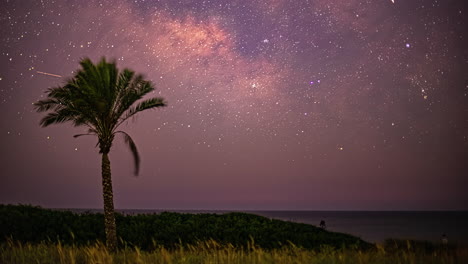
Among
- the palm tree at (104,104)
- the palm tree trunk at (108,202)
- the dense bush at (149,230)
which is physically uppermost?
the palm tree at (104,104)

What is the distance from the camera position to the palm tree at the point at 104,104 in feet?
58.9

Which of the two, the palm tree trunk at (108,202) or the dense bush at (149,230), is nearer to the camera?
the palm tree trunk at (108,202)

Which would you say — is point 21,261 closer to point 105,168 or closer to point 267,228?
point 105,168

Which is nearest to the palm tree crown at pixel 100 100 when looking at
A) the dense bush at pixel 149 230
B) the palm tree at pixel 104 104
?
the palm tree at pixel 104 104

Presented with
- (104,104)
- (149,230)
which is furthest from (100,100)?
(149,230)

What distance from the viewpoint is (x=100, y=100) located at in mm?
17500

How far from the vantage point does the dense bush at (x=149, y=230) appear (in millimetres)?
21328

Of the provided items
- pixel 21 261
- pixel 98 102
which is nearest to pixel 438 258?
pixel 21 261

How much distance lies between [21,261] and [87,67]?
35.0 feet

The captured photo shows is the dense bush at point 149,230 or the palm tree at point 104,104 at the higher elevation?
the palm tree at point 104,104

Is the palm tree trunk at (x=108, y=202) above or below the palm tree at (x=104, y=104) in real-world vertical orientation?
below

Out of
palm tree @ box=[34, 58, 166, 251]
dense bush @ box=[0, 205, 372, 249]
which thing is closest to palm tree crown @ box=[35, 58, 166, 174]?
palm tree @ box=[34, 58, 166, 251]

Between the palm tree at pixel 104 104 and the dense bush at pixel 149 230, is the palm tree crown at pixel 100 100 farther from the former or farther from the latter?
the dense bush at pixel 149 230

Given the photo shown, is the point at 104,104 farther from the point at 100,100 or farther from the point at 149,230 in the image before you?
the point at 149,230
